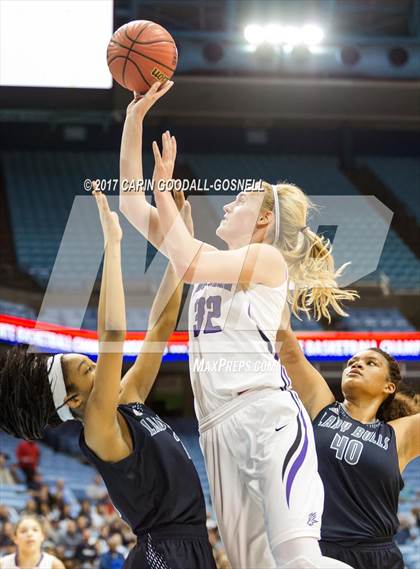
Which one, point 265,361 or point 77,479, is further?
point 77,479

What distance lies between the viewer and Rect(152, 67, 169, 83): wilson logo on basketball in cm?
378

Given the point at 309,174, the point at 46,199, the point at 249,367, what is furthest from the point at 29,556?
the point at 309,174

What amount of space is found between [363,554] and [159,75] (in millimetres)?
2056

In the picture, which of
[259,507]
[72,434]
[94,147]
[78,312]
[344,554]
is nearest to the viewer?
[259,507]

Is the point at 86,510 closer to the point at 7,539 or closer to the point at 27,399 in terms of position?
the point at 7,539

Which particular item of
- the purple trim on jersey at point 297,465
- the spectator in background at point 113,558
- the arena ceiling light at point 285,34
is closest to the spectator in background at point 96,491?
the spectator in background at point 113,558

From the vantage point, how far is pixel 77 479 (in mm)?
9352

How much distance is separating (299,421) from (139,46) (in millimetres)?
1638

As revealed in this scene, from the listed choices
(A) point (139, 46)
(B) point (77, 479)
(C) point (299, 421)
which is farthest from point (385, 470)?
(B) point (77, 479)

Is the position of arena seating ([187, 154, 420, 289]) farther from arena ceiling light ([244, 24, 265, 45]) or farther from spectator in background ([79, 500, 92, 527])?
spectator in background ([79, 500, 92, 527])

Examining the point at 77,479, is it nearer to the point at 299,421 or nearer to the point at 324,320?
the point at 324,320

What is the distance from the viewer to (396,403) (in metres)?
4.03

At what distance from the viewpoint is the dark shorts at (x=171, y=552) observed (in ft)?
10.5

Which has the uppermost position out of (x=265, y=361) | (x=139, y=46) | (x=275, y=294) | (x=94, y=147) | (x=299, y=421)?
(x=94, y=147)
